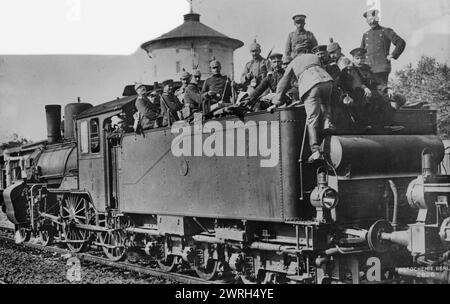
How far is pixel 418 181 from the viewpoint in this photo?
6516mm

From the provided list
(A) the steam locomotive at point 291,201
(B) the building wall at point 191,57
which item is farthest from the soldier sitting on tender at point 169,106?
(B) the building wall at point 191,57

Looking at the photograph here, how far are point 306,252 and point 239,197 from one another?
129 centimetres

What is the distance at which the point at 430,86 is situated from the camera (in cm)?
2559

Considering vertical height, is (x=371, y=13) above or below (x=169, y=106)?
above

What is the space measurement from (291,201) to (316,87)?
144 centimetres

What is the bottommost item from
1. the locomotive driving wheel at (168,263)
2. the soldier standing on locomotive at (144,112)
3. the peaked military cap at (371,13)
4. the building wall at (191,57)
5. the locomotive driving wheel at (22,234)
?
the locomotive driving wheel at (22,234)

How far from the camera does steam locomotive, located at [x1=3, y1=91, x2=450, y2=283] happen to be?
6.55 meters

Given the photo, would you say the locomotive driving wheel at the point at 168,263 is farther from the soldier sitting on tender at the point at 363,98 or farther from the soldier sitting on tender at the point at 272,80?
the soldier sitting on tender at the point at 363,98

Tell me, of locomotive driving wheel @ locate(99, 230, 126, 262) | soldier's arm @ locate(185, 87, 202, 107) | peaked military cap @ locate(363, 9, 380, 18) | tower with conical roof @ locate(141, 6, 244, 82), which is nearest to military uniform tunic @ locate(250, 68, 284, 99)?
soldier's arm @ locate(185, 87, 202, 107)

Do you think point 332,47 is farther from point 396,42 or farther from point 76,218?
point 76,218

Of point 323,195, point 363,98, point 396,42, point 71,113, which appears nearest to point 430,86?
point 71,113

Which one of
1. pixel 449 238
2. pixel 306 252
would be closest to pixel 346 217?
pixel 306 252

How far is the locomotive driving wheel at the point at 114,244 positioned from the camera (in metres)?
11.0
